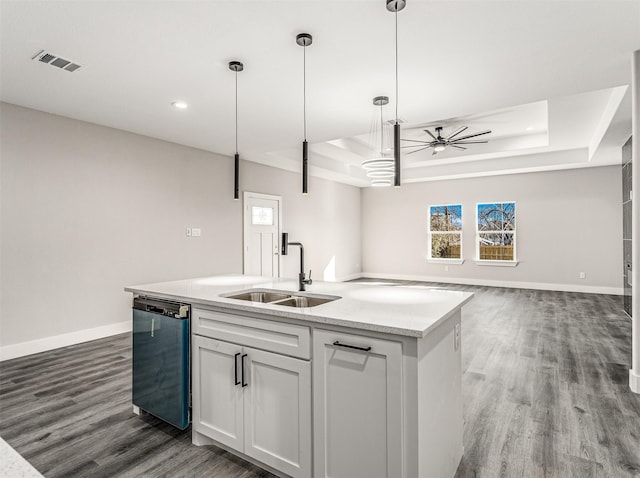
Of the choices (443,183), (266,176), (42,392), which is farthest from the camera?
(443,183)

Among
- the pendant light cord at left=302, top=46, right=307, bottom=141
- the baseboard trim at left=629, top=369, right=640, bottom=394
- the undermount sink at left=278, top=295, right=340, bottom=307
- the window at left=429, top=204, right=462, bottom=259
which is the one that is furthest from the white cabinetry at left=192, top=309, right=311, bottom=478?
the window at left=429, top=204, right=462, bottom=259

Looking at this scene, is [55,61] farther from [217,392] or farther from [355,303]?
[355,303]

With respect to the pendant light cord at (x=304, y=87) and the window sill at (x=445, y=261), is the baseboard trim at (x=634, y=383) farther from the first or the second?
the window sill at (x=445, y=261)

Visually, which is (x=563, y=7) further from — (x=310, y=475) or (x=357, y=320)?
(x=310, y=475)

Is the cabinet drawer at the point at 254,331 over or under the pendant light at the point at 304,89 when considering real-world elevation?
under

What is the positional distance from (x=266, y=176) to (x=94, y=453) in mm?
5291

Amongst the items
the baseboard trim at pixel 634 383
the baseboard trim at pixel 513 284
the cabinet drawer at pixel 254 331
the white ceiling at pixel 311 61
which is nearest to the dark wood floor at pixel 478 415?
the baseboard trim at pixel 634 383

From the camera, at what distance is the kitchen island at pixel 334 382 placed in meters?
1.46

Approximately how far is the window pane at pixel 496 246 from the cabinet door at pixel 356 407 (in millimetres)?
7732

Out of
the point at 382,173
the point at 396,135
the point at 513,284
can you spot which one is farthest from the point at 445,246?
the point at 396,135

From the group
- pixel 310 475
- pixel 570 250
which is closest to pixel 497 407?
pixel 310 475

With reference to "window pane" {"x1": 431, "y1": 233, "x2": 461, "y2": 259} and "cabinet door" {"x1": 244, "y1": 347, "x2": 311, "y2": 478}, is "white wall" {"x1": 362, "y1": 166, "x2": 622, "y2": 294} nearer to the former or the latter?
"window pane" {"x1": 431, "y1": 233, "x2": 461, "y2": 259}

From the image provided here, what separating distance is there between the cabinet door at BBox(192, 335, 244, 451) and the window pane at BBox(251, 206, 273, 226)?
4.51 m

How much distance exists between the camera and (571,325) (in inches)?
191
